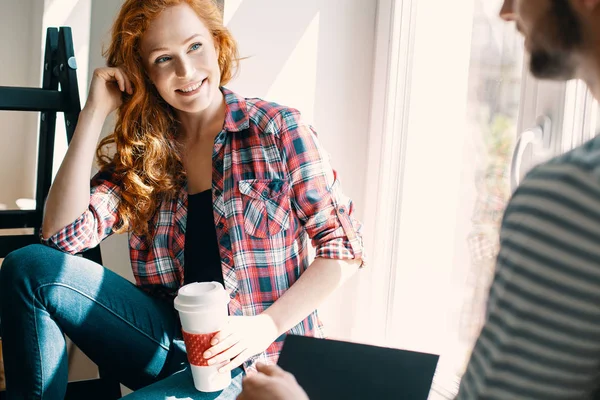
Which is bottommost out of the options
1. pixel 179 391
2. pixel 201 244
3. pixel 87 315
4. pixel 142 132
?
pixel 179 391

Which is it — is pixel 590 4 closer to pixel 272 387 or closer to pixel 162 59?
pixel 272 387

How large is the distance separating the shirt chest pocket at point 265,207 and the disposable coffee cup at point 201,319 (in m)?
0.27

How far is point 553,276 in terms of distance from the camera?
487 mm

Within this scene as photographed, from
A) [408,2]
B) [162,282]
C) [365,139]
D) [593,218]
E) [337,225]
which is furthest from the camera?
[365,139]

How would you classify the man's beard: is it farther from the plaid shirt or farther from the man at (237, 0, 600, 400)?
the plaid shirt

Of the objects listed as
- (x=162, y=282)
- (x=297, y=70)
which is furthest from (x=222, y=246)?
(x=297, y=70)

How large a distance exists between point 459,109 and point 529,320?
3.86ft

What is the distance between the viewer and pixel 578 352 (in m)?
0.49

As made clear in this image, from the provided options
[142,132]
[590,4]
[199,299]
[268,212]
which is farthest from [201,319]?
[590,4]

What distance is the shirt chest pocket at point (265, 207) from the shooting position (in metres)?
1.40

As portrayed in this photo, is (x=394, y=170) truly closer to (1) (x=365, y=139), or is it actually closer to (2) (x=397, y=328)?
(1) (x=365, y=139)

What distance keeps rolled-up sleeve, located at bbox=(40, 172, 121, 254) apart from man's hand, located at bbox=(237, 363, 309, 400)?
0.85 metres

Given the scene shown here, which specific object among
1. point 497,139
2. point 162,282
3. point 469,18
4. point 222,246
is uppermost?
point 469,18

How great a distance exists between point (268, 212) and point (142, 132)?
0.38m
